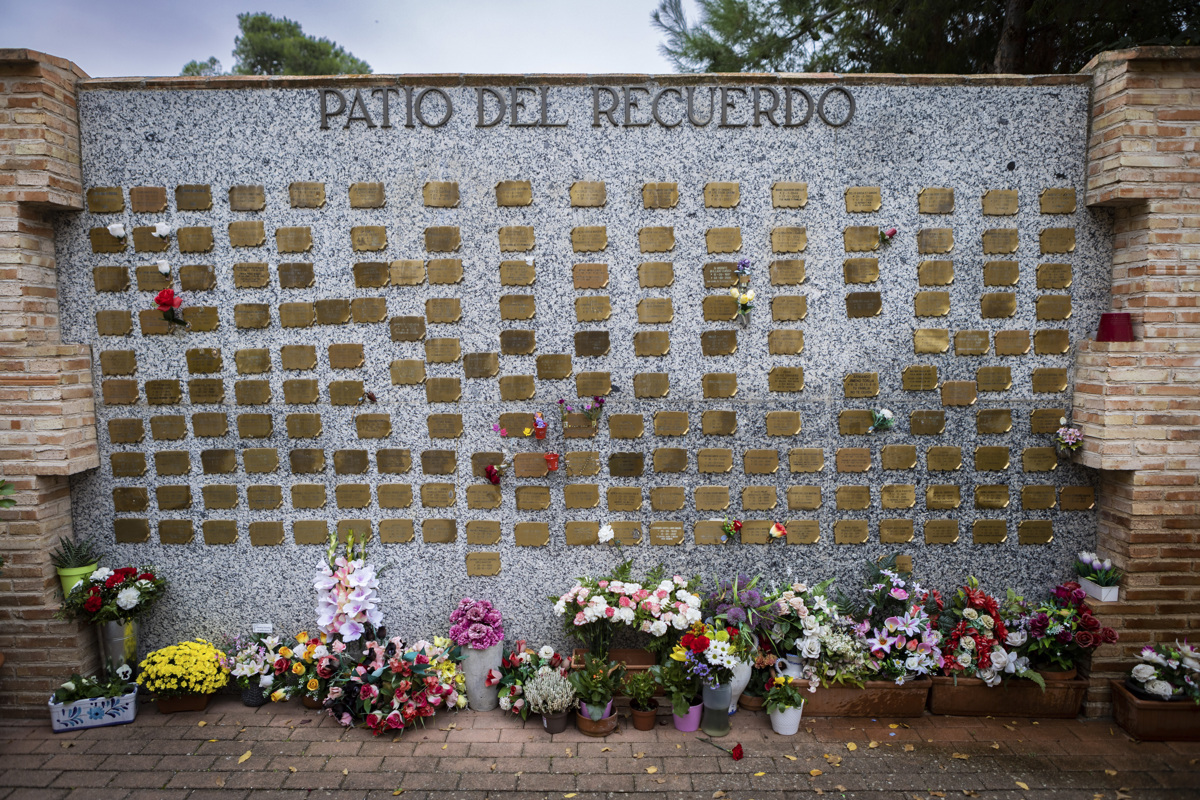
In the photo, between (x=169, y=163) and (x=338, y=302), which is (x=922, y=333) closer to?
(x=338, y=302)

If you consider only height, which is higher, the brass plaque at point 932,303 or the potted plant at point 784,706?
the brass plaque at point 932,303

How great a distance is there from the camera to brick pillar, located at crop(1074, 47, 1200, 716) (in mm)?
3809

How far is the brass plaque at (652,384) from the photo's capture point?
426 cm

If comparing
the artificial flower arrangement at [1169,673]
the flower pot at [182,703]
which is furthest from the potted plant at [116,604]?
the artificial flower arrangement at [1169,673]

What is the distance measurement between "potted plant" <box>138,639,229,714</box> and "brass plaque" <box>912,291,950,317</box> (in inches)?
203

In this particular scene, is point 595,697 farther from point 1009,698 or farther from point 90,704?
point 90,704

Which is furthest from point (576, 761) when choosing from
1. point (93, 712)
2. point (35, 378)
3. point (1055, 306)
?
point (1055, 306)

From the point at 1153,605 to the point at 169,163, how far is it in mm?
6997

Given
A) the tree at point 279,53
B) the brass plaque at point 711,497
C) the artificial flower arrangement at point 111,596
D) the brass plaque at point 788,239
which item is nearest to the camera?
the artificial flower arrangement at point 111,596

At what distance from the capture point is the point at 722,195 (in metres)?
4.19

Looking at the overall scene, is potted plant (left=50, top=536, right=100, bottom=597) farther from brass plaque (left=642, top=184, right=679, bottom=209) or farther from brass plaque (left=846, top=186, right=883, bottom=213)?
brass plaque (left=846, top=186, right=883, bottom=213)

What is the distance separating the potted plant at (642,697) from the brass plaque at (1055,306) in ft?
11.5

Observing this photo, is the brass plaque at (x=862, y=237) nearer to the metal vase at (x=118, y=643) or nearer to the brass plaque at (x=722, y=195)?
the brass plaque at (x=722, y=195)

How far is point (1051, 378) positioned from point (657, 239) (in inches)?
110
